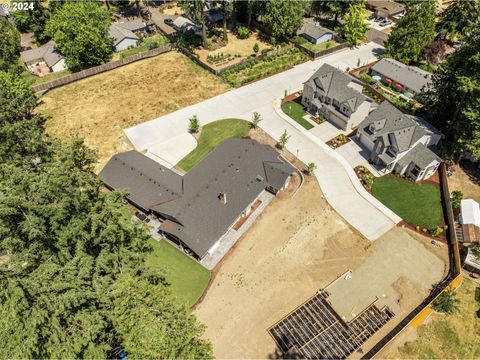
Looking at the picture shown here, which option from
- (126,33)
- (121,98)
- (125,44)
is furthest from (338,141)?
(126,33)

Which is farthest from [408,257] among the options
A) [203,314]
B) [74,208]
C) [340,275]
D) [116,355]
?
[74,208]

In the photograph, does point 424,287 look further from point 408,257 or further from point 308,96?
point 308,96

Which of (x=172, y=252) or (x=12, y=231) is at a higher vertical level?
(x=12, y=231)

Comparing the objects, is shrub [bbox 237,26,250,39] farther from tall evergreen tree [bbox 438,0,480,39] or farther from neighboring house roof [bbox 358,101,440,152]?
tall evergreen tree [bbox 438,0,480,39]

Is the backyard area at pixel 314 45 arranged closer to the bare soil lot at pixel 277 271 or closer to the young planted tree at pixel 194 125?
the young planted tree at pixel 194 125

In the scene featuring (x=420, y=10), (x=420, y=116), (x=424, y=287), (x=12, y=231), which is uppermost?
(x=420, y=10)

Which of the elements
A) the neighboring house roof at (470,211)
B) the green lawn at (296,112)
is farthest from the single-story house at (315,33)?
the neighboring house roof at (470,211)
